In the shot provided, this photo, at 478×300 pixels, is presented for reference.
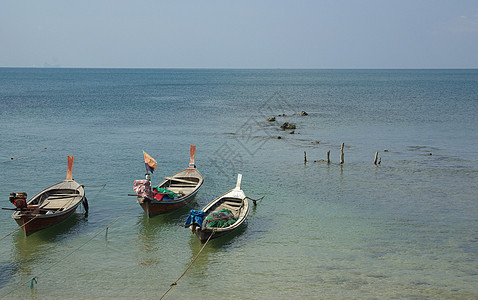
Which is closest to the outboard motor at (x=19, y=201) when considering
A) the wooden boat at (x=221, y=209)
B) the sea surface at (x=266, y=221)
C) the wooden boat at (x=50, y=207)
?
the wooden boat at (x=50, y=207)

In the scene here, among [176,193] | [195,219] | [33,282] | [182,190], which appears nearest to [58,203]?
[176,193]

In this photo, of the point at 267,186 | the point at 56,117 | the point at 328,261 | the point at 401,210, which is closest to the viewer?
the point at 328,261

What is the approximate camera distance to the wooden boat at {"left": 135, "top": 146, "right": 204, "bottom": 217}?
2327 cm

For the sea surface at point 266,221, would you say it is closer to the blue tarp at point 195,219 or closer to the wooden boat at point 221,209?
the wooden boat at point 221,209

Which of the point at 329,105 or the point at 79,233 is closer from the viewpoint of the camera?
the point at 79,233

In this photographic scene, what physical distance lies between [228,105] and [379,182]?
57.8 meters

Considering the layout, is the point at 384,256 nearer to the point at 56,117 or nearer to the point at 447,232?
the point at 447,232

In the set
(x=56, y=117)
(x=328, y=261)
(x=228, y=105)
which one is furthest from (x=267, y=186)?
(x=228, y=105)

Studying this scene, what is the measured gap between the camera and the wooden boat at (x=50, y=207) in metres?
20.5

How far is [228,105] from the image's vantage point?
86.6 metres

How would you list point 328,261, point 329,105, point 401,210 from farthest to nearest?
point 329,105 → point 401,210 → point 328,261

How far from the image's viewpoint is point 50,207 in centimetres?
2286

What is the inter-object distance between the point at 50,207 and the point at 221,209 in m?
9.11

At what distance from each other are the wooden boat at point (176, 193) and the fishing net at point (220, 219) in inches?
134
